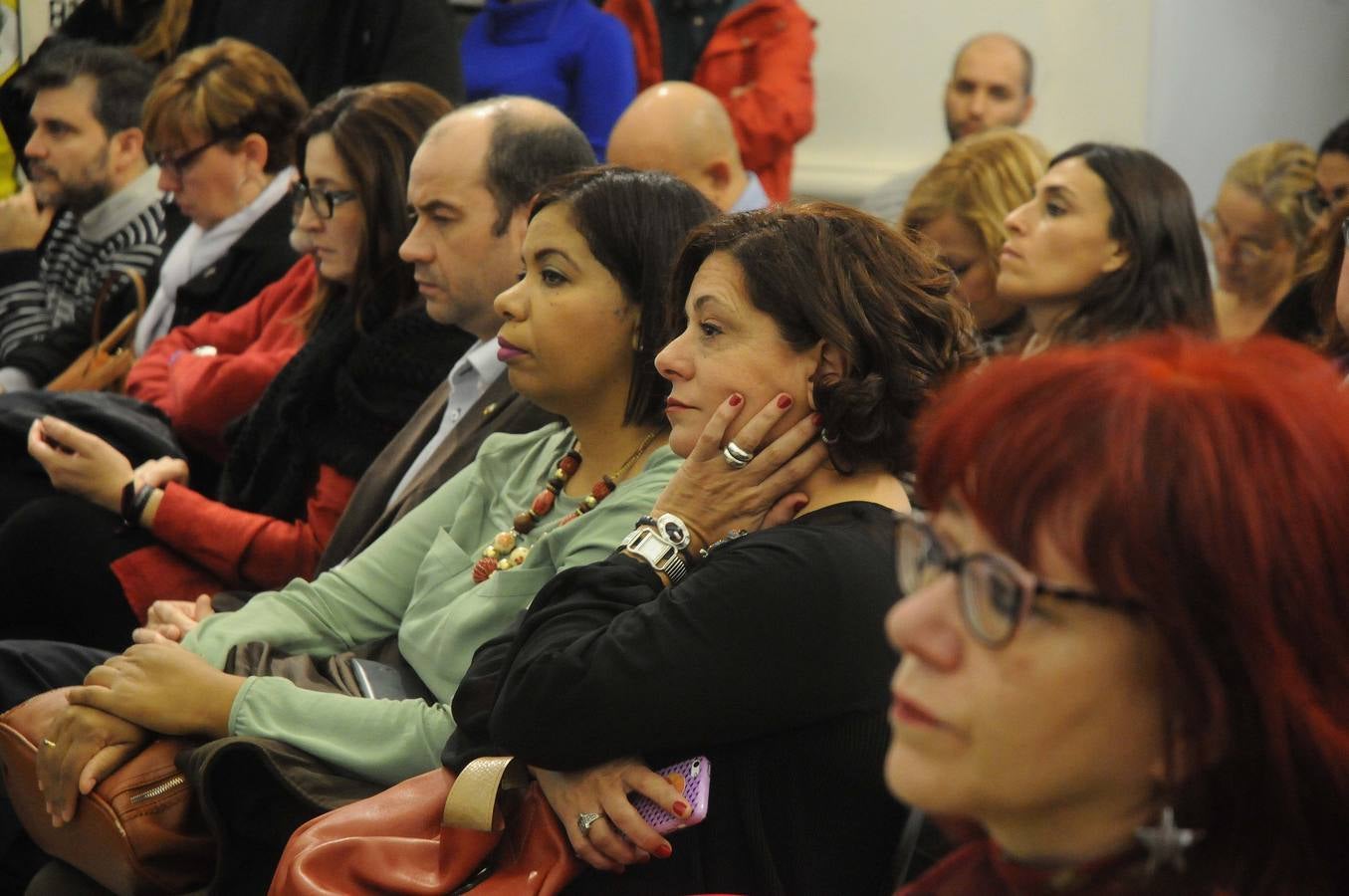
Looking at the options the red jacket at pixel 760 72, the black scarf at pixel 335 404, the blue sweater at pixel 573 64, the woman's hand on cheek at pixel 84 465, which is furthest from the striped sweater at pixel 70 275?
the red jacket at pixel 760 72

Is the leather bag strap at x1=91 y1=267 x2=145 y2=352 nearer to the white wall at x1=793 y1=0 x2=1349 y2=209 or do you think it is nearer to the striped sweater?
the striped sweater

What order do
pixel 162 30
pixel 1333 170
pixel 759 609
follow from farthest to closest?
pixel 162 30 < pixel 1333 170 < pixel 759 609

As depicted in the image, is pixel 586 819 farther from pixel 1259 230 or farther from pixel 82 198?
pixel 82 198

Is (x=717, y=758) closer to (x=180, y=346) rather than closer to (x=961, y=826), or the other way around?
(x=961, y=826)

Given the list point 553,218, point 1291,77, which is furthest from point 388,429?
point 1291,77

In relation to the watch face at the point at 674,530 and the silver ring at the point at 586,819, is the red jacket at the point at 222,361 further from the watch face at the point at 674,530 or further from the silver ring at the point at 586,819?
the silver ring at the point at 586,819

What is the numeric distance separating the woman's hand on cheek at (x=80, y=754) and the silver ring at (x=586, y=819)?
737 millimetres

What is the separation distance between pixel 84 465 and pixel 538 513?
1.28 meters

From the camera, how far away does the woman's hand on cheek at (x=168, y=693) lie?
204 centimetres

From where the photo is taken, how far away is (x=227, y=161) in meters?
3.83

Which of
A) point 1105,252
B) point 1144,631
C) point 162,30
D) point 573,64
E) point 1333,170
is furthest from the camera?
point 162,30

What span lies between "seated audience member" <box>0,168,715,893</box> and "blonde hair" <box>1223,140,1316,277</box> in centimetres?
238

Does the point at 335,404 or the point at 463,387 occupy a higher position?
the point at 463,387

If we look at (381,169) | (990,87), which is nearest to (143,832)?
(381,169)
